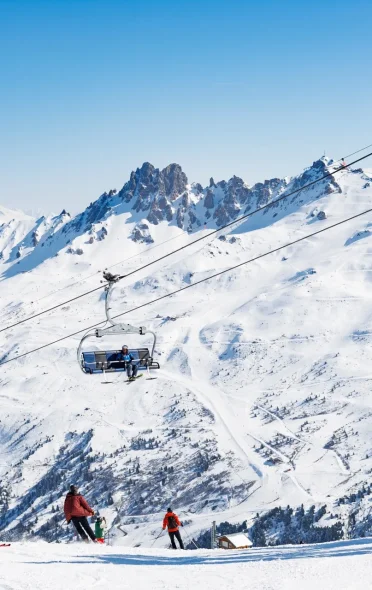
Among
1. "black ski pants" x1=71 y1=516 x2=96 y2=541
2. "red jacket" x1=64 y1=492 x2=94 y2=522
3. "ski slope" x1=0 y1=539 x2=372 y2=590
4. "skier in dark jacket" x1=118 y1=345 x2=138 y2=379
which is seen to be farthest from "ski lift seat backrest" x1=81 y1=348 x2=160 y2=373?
"ski slope" x1=0 y1=539 x2=372 y2=590

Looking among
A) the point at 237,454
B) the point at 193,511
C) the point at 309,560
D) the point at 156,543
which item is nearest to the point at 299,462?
the point at 237,454

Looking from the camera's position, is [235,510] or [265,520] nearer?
[265,520]

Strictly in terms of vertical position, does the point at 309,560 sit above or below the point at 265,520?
above

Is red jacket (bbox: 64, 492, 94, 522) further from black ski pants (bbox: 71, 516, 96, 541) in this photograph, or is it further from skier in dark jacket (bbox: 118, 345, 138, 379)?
skier in dark jacket (bbox: 118, 345, 138, 379)

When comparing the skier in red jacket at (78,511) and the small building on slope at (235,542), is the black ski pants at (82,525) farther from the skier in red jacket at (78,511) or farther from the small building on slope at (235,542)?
the small building on slope at (235,542)

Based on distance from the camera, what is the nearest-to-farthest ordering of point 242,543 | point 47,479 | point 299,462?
1. point 242,543
2. point 299,462
3. point 47,479

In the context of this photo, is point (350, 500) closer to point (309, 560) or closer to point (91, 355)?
point (91, 355)

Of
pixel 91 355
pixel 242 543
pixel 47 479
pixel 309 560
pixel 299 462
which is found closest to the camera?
pixel 309 560

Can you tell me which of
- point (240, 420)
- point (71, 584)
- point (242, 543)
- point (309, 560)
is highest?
point (71, 584)
